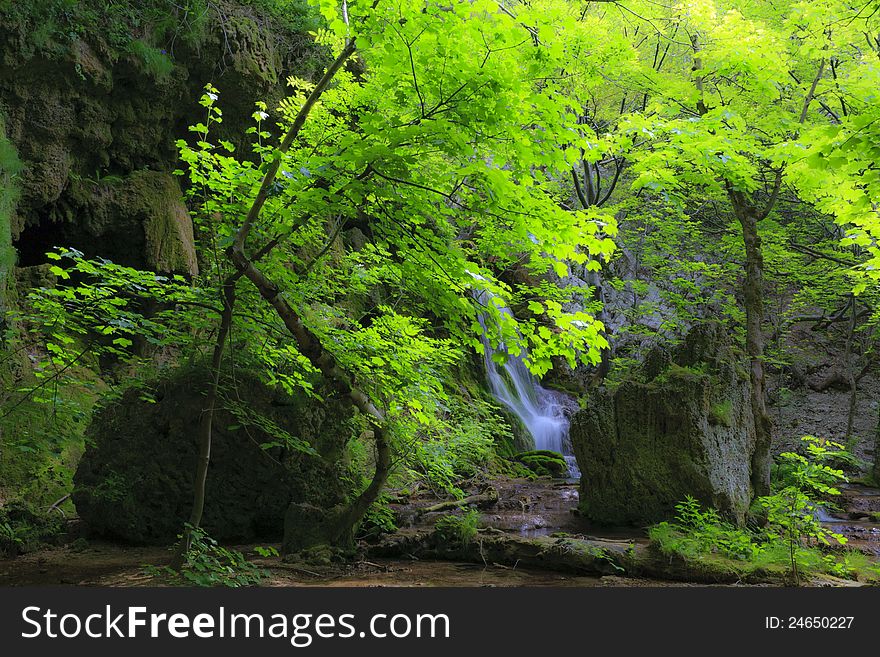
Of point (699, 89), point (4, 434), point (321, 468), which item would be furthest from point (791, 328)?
point (4, 434)

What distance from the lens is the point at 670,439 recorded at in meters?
8.14

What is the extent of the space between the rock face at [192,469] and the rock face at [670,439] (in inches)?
151

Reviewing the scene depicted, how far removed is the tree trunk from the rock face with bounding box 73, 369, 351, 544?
240 inches

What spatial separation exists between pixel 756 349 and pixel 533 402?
842 cm

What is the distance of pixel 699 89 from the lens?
33.4ft

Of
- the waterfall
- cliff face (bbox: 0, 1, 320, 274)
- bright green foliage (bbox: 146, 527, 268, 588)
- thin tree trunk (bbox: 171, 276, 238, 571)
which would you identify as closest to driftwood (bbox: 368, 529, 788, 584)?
bright green foliage (bbox: 146, 527, 268, 588)

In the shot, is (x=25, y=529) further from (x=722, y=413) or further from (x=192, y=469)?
(x=722, y=413)

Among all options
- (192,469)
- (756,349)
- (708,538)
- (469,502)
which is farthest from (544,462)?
(192,469)

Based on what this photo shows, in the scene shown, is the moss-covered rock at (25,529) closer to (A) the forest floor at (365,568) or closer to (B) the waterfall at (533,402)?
(A) the forest floor at (365,568)

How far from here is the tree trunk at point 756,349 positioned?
8.77 metres

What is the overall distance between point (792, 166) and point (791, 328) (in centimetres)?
1867

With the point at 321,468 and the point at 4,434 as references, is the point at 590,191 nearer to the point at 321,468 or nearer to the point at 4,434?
the point at 321,468

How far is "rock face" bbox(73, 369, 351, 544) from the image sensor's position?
7.07 m

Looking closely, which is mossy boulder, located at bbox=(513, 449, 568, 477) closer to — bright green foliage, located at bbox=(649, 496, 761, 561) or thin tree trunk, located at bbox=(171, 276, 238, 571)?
bright green foliage, located at bbox=(649, 496, 761, 561)
